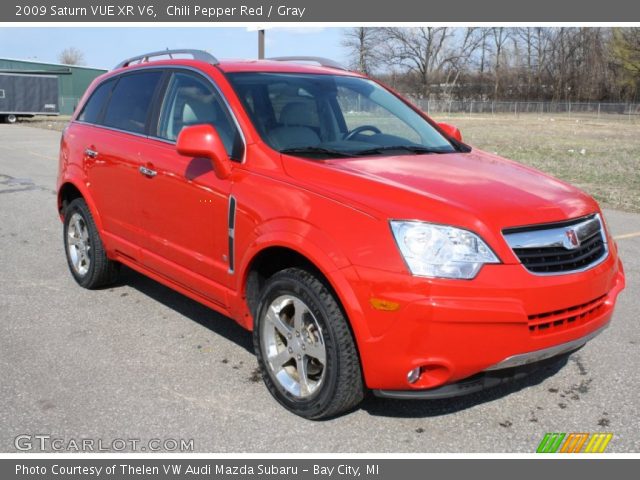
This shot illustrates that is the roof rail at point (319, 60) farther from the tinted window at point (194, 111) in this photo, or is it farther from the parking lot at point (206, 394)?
the parking lot at point (206, 394)

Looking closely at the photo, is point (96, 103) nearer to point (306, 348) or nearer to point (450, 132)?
point (450, 132)

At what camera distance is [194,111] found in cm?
441

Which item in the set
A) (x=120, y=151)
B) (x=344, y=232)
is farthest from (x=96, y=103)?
(x=344, y=232)

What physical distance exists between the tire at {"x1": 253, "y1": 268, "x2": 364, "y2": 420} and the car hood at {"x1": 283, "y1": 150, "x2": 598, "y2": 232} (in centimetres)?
51

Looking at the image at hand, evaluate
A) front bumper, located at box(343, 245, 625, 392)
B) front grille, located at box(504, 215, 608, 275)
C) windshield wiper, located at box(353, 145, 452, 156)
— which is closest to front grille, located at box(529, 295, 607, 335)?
front bumper, located at box(343, 245, 625, 392)

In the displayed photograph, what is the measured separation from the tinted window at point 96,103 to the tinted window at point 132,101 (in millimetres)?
161

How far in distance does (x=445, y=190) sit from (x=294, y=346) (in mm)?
1130

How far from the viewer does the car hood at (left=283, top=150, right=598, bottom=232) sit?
313cm

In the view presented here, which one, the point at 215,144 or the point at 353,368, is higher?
the point at 215,144

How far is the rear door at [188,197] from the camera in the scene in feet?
13.1

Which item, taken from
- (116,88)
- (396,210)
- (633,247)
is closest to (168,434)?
(396,210)

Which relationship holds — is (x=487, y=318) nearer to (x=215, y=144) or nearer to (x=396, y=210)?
(x=396, y=210)

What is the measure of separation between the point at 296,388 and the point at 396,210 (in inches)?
45.0

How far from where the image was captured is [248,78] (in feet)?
14.2
